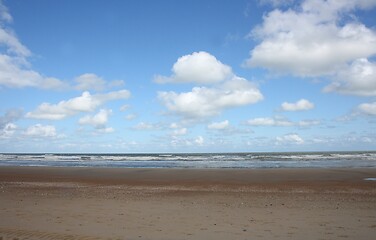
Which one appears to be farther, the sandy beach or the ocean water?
the ocean water

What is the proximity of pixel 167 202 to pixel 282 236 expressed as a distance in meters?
6.77

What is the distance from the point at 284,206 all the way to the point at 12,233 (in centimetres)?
949

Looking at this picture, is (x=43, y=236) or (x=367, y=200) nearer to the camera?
(x=43, y=236)

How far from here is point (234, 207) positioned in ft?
40.7

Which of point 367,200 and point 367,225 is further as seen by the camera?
point 367,200

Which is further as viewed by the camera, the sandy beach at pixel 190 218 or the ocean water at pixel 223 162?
the ocean water at pixel 223 162

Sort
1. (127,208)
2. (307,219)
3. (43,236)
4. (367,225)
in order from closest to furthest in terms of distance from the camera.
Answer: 1. (43,236)
2. (367,225)
3. (307,219)
4. (127,208)

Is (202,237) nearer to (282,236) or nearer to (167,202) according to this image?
(282,236)

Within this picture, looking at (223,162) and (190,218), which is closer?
(190,218)

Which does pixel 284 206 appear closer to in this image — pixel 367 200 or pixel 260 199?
pixel 260 199

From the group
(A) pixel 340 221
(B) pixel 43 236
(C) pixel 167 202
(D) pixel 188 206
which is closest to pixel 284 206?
(A) pixel 340 221

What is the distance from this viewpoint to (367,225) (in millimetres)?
9156

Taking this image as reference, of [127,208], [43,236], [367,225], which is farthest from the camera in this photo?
[127,208]

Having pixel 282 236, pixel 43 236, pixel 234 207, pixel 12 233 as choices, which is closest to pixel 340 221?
pixel 282 236
